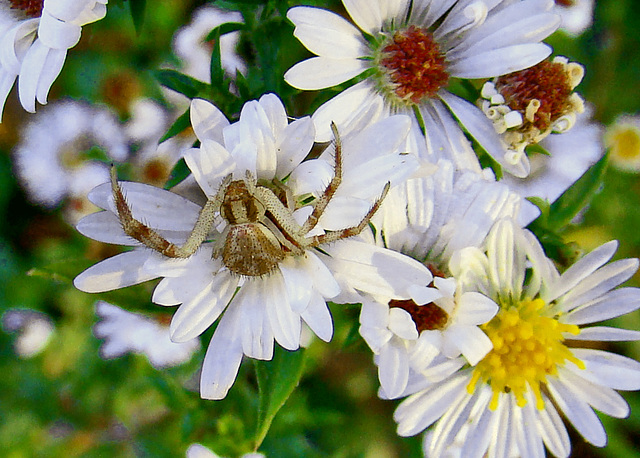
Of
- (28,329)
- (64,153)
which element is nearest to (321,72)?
(64,153)

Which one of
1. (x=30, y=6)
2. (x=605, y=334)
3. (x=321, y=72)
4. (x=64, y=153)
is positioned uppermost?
(x=321, y=72)

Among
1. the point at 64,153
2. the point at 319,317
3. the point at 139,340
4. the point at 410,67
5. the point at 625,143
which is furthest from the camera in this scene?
the point at 625,143

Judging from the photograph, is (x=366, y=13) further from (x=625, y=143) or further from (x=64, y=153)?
(x=625, y=143)

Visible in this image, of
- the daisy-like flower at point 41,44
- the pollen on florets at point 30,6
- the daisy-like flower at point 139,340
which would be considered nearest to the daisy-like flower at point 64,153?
the daisy-like flower at point 139,340

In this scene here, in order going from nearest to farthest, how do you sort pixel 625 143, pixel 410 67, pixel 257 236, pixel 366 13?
pixel 257 236
pixel 366 13
pixel 410 67
pixel 625 143

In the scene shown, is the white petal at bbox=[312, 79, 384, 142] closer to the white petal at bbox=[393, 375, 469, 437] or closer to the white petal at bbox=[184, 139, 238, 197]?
the white petal at bbox=[184, 139, 238, 197]

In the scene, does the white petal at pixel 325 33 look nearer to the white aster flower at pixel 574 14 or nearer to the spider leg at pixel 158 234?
the spider leg at pixel 158 234

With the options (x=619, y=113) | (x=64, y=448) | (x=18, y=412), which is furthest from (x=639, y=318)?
(x=18, y=412)

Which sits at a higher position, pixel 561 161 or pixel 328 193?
pixel 328 193
